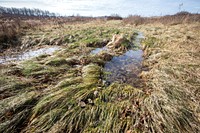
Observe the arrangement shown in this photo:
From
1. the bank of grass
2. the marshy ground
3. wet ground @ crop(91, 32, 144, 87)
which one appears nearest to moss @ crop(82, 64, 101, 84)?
the marshy ground

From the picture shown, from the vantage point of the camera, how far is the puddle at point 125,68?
4.40 m

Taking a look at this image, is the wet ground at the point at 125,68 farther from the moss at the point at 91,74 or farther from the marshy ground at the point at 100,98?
the moss at the point at 91,74

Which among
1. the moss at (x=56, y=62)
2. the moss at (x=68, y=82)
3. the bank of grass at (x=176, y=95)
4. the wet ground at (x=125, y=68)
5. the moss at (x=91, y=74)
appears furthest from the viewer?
the moss at (x=56, y=62)

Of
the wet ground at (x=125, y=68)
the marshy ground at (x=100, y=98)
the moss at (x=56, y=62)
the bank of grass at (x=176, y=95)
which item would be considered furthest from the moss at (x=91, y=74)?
the bank of grass at (x=176, y=95)

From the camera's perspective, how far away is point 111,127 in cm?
261

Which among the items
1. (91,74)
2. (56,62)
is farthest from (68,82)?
(56,62)

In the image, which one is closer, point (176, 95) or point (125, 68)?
point (176, 95)

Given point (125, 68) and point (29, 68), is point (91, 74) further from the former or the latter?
point (29, 68)

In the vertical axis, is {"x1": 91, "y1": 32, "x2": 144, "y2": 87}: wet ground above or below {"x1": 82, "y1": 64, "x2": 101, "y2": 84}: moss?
below

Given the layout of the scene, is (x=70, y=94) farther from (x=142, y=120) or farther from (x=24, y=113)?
(x=142, y=120)

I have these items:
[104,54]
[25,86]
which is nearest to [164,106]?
[25,86]

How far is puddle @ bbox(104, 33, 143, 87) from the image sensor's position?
4397mm

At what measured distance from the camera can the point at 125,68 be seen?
5273mm

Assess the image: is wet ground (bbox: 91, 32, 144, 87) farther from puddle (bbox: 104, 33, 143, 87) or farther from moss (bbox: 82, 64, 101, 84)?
moss (bbox: 82, 64, 101, 84)
